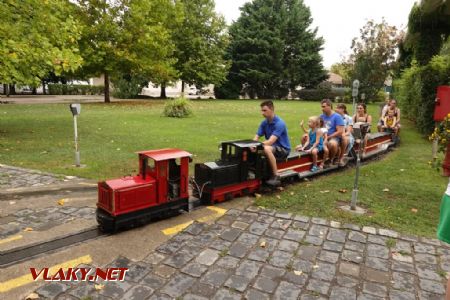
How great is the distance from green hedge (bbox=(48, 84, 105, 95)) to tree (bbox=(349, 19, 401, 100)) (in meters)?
36.5

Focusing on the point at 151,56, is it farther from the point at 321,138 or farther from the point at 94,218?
the point at 94,218

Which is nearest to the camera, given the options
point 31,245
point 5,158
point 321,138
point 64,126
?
point 31,245

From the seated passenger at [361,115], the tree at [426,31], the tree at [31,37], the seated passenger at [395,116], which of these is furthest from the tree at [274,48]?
the tree at [31,37]

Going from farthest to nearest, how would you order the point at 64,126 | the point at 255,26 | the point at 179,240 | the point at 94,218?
1. the point at 255,26
2. the point at 64,126
3. the point at 94,218
4. the point at 179,240

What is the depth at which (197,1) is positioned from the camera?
1635 inches

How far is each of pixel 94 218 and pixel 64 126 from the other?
1119cm

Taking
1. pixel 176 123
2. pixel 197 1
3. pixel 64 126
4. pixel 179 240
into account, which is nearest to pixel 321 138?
pixel 179 240

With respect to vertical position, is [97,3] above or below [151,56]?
above

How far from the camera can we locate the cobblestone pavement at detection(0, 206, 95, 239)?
5.22 metres

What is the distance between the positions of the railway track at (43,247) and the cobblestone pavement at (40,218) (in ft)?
1.73

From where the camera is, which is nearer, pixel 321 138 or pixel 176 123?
pixel 321 138

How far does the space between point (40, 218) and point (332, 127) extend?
6872 millimetres

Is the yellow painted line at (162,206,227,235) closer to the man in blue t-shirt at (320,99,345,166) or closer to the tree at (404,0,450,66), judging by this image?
the man in blue t-shirt at (320,99,345,166)

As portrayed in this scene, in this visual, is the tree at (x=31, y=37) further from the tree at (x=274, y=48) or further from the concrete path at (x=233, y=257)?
the tree at (x=274, y=48)
